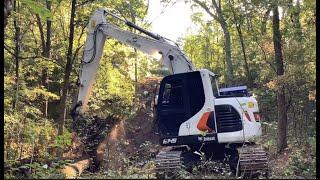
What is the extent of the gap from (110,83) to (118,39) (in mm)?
8563

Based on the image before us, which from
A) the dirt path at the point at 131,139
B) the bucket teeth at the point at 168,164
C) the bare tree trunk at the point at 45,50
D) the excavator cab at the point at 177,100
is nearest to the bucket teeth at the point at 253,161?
the bucket teeth at the point at 168,164

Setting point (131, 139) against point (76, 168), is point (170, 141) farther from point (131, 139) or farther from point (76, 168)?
point (131, 139)

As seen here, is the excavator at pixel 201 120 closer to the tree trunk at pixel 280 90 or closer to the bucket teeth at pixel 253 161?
the bucket teeth at pixel 253 161

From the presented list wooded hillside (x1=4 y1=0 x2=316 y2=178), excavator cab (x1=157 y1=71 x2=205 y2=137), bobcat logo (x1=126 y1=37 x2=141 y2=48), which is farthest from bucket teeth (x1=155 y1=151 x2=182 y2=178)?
bobcat logo (x1=126 y1=37 x2=141 y2=48)

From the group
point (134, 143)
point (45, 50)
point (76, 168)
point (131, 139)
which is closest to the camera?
point (76, 168)

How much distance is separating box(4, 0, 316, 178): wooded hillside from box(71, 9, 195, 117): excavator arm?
1.71 ft

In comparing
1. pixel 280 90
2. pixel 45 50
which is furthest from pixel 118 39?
pixel 45 50

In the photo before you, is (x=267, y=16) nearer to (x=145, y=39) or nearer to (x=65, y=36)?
(x=145, y=39)

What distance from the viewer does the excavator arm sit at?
36.2 ft

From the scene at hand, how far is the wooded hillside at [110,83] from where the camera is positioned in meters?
9.65

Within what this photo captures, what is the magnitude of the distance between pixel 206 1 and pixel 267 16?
35.4 ft

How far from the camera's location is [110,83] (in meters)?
20.3

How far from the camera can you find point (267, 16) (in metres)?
14.5
